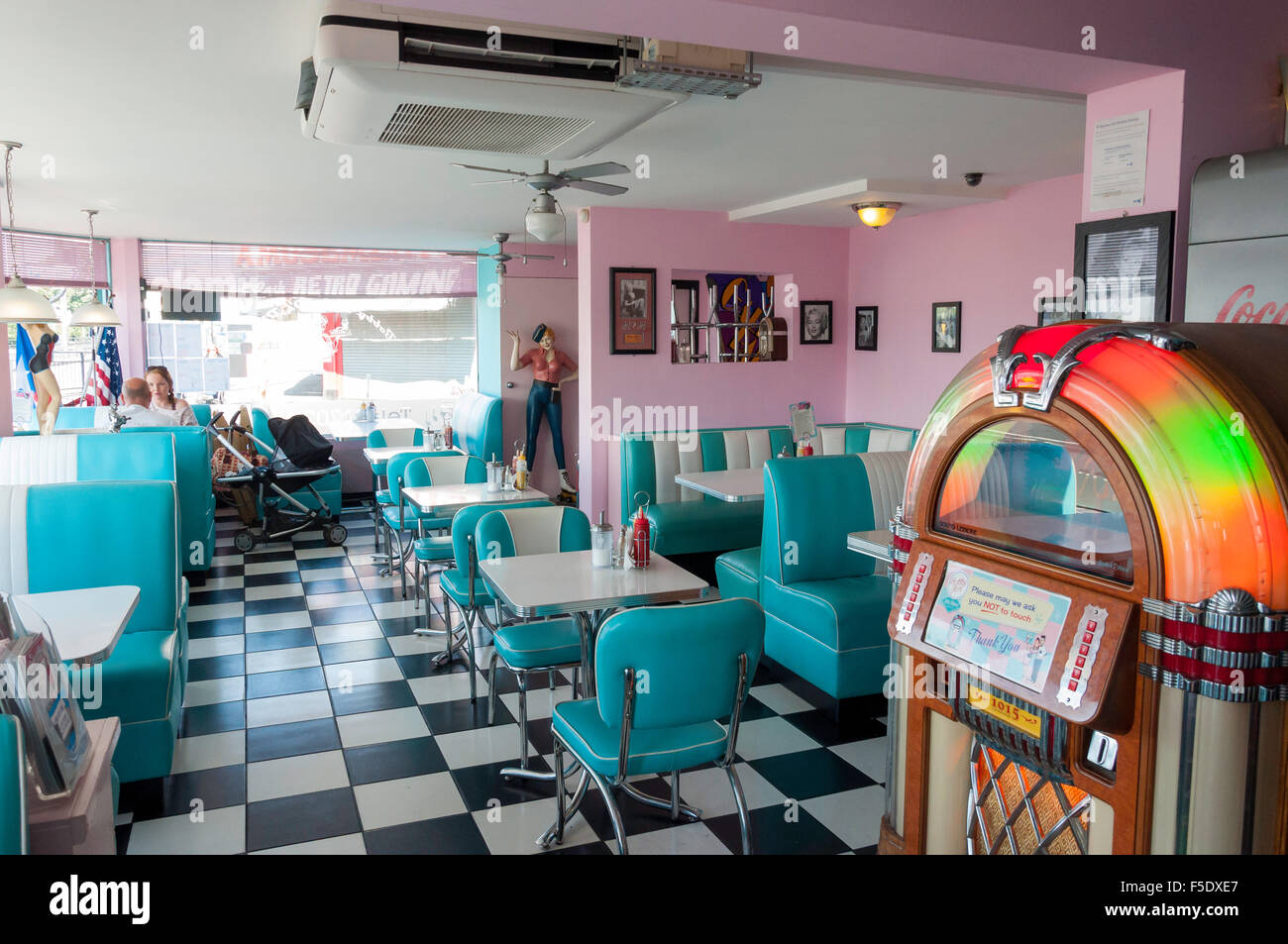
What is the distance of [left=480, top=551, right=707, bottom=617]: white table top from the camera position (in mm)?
3254

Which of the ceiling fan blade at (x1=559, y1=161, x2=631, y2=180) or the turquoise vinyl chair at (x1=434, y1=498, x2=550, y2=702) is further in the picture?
the ceiling fan blade at (x1=559, y1=161, x2=631, y2=180)

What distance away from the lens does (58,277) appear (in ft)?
30.2

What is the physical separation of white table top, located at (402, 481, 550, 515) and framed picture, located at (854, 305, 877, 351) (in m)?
3.73

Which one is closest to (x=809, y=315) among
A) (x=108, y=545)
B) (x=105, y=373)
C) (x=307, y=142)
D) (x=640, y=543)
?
(x=307, y=142)

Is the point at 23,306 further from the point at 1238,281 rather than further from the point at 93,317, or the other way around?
the point at 1238,281

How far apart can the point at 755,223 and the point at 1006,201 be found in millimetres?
2085

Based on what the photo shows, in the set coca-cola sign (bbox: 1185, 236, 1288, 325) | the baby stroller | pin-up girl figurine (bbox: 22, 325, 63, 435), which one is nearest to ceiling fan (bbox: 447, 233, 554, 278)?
the baby stroller

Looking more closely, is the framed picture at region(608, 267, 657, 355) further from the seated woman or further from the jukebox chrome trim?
the jukebox chrome trim

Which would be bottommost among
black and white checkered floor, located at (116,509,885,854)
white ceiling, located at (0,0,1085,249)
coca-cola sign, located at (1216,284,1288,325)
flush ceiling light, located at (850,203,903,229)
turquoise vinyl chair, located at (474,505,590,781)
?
black and white checkered floor, located at (116,509,885,854)

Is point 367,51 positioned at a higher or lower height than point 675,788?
higher

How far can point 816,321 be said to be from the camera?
8.30m
